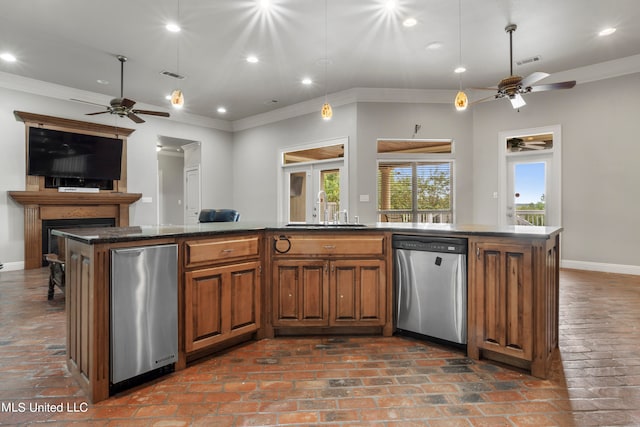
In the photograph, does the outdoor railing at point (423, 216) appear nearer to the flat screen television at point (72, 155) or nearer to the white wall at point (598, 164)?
the white wall at point (598, 164)

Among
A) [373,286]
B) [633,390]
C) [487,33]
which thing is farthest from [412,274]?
[487,33]

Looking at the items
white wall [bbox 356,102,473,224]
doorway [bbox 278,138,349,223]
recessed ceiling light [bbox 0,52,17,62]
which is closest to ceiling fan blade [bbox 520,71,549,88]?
white wall [bbox 356,102,473,224]

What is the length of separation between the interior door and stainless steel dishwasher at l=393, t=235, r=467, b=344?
6.34 metres

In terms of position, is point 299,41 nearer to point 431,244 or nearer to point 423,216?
point 431,244

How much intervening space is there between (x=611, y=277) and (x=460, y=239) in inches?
156

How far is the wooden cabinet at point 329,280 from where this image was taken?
8.59ft

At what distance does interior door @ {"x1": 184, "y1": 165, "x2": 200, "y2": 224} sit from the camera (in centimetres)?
793

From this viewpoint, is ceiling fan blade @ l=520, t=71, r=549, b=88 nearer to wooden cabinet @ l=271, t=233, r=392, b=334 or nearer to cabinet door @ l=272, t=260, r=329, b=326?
wooden cabinet @ l=271, t=233, r=392, b=334

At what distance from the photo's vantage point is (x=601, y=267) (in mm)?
5078

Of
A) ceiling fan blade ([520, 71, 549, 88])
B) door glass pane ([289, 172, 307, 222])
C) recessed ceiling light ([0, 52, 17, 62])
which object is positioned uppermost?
recessed ceiling light ([0, 52, 17, 62])

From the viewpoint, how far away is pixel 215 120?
7.98 metres

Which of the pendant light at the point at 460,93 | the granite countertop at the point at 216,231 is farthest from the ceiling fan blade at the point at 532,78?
the granite countertop at the point at 216,231

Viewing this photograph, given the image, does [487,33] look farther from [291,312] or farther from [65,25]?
[65,25]

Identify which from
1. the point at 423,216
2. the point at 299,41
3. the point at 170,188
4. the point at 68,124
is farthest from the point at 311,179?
the point at 170,188
